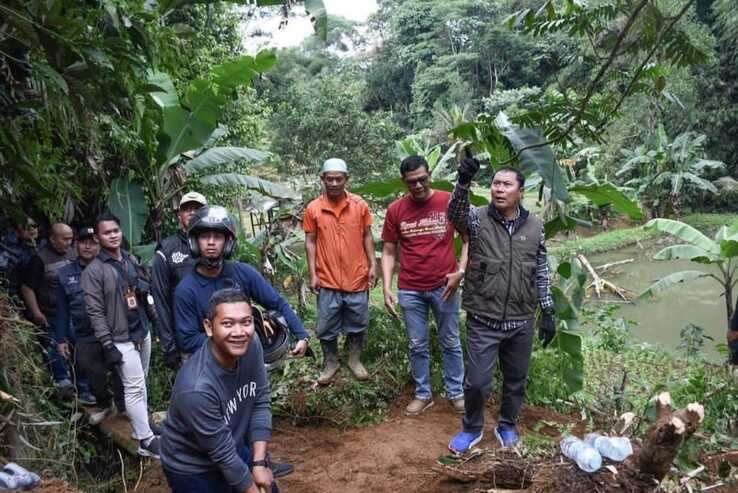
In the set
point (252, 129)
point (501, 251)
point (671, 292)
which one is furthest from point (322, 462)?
point (671, 292)

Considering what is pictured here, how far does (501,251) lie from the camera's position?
3.41 meters

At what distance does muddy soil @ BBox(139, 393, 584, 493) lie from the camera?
3.52 metres

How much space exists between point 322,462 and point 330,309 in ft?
3.54

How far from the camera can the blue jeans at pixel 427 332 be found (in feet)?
13.7

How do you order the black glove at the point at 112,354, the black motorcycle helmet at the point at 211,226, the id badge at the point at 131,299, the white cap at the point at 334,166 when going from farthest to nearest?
the white cap at the point at 334,166 → the id badge at the point at 131,299 → the black glove at the point at 112,354 → the black motorcycle helmet at the point at 211,226

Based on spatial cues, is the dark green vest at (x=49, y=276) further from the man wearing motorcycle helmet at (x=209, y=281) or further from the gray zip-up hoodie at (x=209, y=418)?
the gray zip-up hoodie at (x=209, y=418)

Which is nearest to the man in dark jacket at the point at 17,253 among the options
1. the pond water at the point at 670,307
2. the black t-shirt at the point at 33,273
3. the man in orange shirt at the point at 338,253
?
the black t-shirt at the point at 33,273

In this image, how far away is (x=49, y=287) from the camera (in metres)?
4.57

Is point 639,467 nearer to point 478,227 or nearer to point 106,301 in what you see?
point 478,227

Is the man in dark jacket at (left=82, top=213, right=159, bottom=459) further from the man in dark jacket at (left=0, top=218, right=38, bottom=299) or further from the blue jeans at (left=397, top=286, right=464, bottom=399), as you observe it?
the blue jeans at (left=397, top=286, right=464, bottom=399)

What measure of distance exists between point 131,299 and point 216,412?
190 centimetres

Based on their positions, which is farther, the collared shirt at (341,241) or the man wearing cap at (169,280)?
the collared shirt at (341,241)

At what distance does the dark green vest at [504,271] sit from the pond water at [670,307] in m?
7.89

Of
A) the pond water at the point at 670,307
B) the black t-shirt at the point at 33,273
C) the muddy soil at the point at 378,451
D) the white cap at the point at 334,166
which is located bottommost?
the pond water at the point at 670,307
